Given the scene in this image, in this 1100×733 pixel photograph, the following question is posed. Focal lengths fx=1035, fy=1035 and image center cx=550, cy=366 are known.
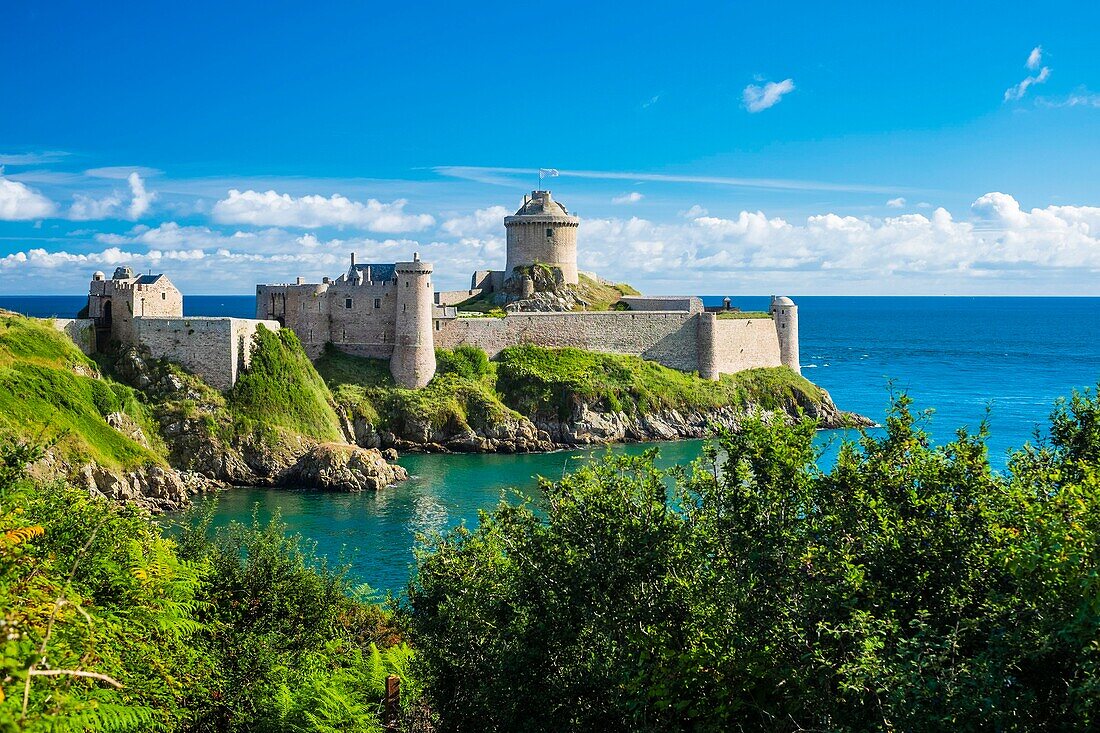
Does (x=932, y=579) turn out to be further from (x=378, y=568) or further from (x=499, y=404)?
(x=499, y=404)

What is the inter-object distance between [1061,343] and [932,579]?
139294 mm

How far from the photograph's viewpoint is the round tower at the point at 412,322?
190 ft

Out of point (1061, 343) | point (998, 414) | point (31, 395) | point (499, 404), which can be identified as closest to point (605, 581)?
point (31, 395)

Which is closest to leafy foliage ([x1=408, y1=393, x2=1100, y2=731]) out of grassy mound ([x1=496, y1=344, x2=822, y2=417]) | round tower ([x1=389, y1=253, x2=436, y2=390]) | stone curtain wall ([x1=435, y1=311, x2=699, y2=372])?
round tower ([x1=389, y1=253, x2=436, y2=390])

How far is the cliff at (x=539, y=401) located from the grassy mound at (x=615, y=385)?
0.07 metres

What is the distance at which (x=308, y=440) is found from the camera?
161 feet

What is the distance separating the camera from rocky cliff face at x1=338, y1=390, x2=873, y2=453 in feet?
179

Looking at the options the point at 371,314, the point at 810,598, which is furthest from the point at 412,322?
the point at 810,598

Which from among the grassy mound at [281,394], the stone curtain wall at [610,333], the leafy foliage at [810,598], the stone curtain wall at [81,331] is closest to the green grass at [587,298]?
the stone curtain wall at [610,333]

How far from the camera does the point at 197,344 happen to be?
4928 cm

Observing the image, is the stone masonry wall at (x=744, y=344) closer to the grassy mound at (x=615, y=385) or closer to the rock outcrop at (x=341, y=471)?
the grassy mound at (x=615, y=385)

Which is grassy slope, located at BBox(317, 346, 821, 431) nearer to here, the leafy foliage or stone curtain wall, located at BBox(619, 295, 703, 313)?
stone curtain wall, located at BBox(619, 295, 703, 313)

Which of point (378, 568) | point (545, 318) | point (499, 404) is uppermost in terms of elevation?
point (545, 318)

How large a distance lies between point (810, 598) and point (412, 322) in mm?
48633
